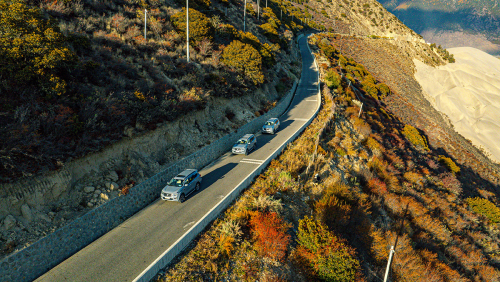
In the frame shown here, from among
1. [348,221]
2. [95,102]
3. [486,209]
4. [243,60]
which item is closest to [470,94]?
[486,209]

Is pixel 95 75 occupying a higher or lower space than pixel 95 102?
higher

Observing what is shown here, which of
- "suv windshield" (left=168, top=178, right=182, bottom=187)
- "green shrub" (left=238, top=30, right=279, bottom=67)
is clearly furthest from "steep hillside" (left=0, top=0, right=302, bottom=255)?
"green shrub" (left=238, top=30, right=279, bottom=67)

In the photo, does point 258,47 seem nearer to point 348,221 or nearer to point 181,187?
point 181,187

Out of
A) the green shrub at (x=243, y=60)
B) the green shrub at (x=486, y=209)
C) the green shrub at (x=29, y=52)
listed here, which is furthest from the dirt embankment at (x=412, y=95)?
the green shrub at (x=29, y=52)

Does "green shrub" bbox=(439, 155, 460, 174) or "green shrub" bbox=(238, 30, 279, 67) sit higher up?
"green shrub" bbox=(238, 30, 279, 67)

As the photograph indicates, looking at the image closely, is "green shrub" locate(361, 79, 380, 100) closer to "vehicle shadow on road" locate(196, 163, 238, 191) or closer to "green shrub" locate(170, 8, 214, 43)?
"green shrub" locate(170, 8, 214, 43)

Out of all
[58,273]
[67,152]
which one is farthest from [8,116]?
[58,273]
